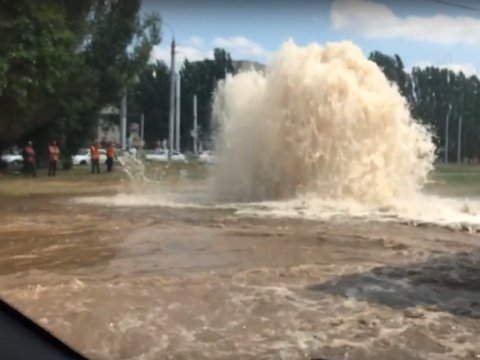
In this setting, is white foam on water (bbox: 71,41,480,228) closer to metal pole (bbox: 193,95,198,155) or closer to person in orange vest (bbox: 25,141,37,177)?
metal pole (bbox: 193,95,198,155)

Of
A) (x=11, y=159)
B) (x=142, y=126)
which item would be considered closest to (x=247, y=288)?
(x=142, y=126)

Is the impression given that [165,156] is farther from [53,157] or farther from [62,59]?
[62,59]

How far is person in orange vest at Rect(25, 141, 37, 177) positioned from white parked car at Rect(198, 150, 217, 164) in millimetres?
4161

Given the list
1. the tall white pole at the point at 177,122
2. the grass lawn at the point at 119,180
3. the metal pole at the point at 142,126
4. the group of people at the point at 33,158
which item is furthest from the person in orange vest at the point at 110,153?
the metal pole at the point at 142,126

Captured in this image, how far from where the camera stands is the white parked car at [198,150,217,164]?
2045 cm

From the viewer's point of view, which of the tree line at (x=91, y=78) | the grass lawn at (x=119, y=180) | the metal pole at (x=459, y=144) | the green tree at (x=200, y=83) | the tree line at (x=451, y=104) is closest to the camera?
the tree line at (x=451, y=104)

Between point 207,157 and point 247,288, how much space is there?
13309 mm

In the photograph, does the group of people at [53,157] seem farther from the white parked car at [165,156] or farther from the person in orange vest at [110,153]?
the white parked car at [165,156]

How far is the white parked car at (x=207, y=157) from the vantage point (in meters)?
20.5

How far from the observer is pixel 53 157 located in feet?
65.0

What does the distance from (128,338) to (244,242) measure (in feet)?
19.6

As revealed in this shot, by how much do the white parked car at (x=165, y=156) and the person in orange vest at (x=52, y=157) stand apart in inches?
92.2

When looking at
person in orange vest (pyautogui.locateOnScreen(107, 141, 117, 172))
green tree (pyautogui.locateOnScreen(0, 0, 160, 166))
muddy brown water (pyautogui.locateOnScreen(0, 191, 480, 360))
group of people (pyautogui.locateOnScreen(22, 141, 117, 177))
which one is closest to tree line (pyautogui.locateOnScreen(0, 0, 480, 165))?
green tree (pyautogui.locateOnScreen(0, 0, 160, 166))

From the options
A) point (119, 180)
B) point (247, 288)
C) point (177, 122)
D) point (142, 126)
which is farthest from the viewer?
point (119, 180)
